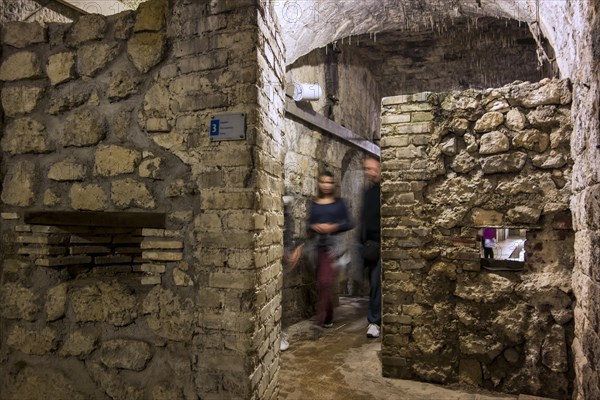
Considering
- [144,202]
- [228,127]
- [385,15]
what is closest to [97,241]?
[144,202]

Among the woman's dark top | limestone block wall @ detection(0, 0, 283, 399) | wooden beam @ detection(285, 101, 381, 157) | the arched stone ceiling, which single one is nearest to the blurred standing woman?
the woman's dark top

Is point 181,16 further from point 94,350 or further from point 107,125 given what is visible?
point 94,350

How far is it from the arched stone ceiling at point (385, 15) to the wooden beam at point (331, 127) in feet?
2.11

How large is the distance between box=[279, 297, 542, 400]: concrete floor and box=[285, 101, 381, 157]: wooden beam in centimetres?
238

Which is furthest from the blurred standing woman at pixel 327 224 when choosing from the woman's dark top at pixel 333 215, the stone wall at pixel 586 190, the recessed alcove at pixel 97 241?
the stone wall at pixel 586 190

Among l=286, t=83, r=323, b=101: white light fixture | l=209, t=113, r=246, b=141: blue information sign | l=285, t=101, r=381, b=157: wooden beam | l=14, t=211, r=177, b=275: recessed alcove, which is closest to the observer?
l=209, t=113, r=246, b=141: blue information sign

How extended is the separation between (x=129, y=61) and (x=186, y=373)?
1.71 meters

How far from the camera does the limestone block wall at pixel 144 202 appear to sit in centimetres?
205

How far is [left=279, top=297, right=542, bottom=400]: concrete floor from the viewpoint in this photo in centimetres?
299

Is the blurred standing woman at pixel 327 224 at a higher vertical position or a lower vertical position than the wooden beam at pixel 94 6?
lower

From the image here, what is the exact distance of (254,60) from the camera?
2.04 m

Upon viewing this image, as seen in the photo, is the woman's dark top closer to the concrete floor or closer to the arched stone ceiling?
the concrete floor

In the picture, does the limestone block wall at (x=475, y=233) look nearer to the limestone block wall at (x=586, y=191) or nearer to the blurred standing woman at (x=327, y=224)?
the limestone block wall at (x=586, y=191)

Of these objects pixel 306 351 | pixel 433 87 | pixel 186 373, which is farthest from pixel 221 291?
pixel 433 87
